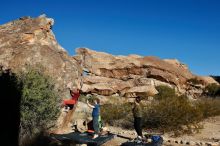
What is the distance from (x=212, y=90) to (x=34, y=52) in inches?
1311

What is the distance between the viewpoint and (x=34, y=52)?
541 inches

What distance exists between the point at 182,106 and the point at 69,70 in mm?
5875

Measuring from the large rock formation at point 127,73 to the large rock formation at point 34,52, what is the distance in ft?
65.0

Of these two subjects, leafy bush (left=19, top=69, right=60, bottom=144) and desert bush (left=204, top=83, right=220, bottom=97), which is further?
desert bush (left=204, top=83, right=220, bottom=97)

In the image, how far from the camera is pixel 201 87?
1839 inches

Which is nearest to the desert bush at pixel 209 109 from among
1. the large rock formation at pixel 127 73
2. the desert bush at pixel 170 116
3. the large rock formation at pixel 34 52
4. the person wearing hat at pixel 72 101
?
the desert bush at pixel 170 116

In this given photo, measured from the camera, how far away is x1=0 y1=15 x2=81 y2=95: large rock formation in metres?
13.2

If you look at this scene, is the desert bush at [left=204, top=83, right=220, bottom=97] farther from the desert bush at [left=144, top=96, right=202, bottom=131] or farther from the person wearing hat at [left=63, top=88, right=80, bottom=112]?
the person wearing hat at [left=63, top=88, right=80, bottom=112]

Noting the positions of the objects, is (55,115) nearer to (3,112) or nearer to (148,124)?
(3,112)

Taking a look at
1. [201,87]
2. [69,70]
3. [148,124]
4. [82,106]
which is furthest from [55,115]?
[201,87]

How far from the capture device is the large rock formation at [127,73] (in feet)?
120

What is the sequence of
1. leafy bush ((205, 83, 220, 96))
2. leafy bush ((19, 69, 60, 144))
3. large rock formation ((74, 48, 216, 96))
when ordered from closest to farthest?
leafy bush ((19, 69, 60, 144)) → large rock formation ((74, 48, 216, 96)) → leafy bush ((205, 83, 220, 96))

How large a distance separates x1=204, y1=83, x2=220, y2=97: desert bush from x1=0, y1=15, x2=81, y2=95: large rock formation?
29690 mm

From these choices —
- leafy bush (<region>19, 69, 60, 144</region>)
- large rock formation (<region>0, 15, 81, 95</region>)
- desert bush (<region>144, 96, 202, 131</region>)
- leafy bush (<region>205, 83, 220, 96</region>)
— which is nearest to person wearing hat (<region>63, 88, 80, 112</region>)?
large rock formation (<region>0, 15, 81, 95</region>)
